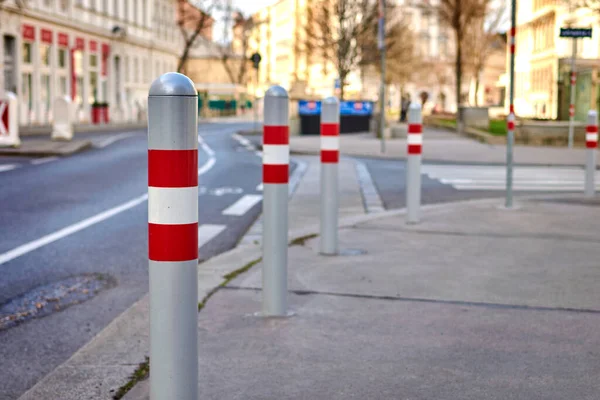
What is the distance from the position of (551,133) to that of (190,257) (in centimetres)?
2440

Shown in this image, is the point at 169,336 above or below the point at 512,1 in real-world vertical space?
below

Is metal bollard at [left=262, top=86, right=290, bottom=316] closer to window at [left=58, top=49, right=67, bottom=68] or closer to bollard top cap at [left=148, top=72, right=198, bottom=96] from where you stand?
bollard top cap at [left=148, top=72, right=198, bottom=96]

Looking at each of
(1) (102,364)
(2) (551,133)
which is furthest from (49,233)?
(2) (551,133)

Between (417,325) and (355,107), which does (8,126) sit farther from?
(417,325)

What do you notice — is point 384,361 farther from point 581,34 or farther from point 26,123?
point 26,123

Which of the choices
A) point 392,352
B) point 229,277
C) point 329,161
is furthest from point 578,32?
point 392,352

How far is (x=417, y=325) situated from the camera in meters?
5.04

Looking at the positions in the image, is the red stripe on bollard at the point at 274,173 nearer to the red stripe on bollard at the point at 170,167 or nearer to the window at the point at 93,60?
the red stripe on bollard at the point at 170,167

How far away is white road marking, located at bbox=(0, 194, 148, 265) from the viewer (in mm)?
7645

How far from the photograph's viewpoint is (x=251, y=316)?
524cm

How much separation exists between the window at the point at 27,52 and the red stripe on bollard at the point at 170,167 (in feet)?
129

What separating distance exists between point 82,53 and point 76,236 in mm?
41741

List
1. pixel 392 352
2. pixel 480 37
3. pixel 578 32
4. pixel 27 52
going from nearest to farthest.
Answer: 1. pixel 392 352
2. pixel 578 32
3. pixel 27 52
4. pixel 480 37

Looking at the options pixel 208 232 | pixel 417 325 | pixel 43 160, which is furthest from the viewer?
pixel 43 160
